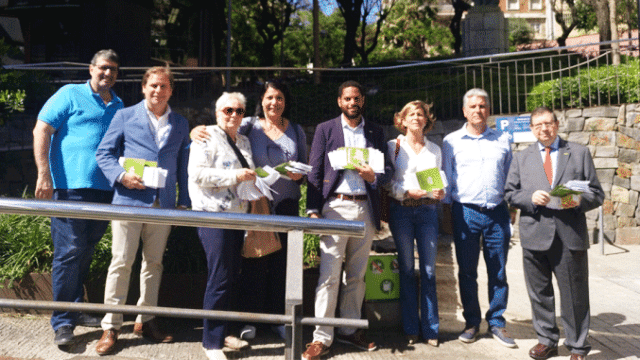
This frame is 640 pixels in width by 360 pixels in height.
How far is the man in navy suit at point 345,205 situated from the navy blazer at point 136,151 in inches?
40.6

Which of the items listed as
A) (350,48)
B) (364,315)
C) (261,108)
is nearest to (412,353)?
(364,315)

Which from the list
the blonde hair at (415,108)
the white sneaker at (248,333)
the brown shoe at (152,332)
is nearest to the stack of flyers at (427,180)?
the blonde hair at (415,108)

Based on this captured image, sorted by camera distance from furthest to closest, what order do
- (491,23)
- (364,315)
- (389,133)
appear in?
1. (491,23)
2. (389,133)
3. (364,315)

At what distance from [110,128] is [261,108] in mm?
1112

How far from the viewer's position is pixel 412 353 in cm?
473

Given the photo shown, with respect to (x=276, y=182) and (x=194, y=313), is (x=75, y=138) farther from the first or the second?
(x=194, y=313)

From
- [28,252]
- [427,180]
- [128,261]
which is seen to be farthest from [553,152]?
[28,252]

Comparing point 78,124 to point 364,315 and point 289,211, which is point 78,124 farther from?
point 364,315

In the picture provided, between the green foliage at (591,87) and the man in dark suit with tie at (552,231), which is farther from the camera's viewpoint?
the green foliage at (591,87)

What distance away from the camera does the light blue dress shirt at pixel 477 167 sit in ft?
16.4

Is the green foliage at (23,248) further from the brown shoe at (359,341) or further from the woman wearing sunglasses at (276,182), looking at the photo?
the brown shoe at (359,341)

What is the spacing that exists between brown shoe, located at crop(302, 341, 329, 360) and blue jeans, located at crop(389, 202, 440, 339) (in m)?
0.78

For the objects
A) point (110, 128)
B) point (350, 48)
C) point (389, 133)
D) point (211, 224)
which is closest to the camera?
point (211, 224)

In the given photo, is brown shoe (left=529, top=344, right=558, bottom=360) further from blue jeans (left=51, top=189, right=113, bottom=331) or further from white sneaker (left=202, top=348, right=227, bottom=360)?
blue jeans (left=51, top=189, right=113, bottom=331)
